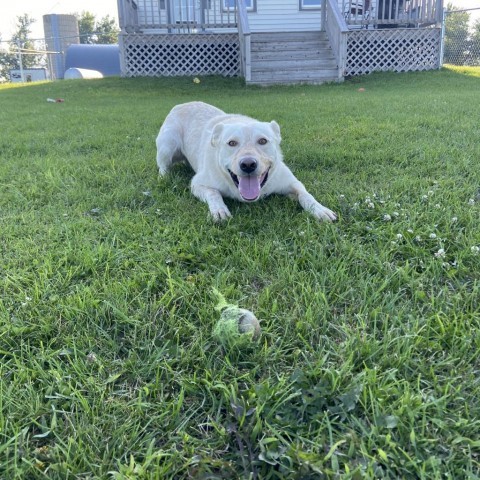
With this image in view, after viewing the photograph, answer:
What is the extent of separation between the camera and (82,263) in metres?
2.32

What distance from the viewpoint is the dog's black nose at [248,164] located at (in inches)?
115

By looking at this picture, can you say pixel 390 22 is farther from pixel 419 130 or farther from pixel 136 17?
pixel 419 130

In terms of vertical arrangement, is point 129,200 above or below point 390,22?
below

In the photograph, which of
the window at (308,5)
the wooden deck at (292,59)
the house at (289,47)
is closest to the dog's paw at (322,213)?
the wooden deck at (292,59)

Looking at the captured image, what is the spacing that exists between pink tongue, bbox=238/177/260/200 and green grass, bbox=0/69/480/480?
138mm

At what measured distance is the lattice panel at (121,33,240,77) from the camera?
526 inches

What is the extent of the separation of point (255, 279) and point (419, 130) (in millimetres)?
4063

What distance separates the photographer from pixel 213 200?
3.11 meters

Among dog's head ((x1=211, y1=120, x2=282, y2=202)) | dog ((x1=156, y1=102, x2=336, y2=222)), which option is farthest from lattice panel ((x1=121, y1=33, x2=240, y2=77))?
dog's head ((x1=211, y1=120, x2=282, y2=202))

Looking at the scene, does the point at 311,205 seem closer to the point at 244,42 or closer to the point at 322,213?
the point at 322,213

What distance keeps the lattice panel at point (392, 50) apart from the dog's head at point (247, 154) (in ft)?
37.0

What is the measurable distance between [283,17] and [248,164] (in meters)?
15.5

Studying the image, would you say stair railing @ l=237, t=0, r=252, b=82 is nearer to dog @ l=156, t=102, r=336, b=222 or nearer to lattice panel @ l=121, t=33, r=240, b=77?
lattice panel @ l=121, t=33, r=240, b=77

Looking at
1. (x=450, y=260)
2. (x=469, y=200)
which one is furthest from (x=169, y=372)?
(x=469, y=200)
